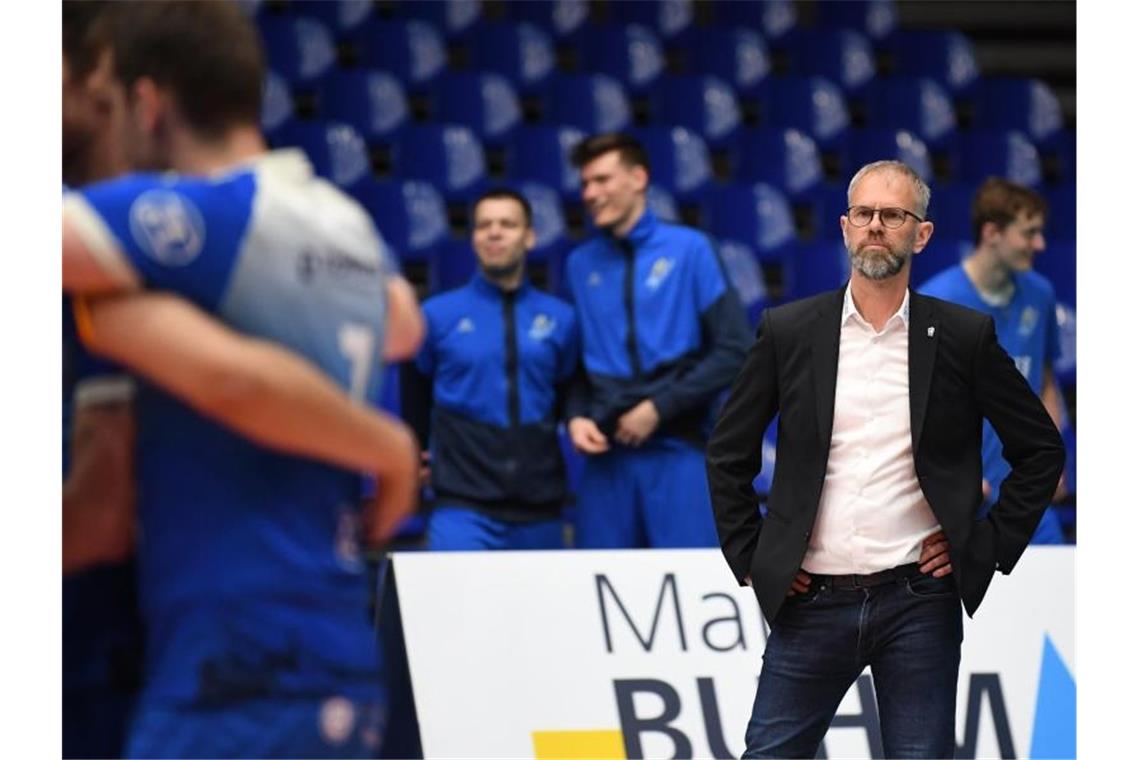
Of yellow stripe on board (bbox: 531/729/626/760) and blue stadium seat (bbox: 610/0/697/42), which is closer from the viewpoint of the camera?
yellow stripe on board (bbox: 531/729/626/760)

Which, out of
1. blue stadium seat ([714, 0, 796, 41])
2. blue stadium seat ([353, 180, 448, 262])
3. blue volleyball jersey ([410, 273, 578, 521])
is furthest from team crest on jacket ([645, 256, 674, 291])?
blue stadium seat ([714, 0, 796, 41])

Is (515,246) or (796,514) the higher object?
(515,246)

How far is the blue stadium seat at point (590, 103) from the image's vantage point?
919 cm

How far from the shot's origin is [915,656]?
11.4 feet

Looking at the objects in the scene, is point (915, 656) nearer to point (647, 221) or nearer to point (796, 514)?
point (796, 514)

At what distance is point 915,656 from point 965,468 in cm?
37

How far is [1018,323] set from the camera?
19.5 feet

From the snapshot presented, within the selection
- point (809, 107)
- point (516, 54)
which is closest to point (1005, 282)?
point (809, 107)

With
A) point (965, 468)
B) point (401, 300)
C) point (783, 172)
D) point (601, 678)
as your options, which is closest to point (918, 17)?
point (783, 172)

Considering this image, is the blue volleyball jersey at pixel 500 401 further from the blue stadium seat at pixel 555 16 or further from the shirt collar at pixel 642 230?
the blue stadium seat at pixel 555 16

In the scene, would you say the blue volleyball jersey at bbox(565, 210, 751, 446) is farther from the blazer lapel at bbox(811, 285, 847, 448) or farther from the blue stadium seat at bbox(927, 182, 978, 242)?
the blue stadium seat at bbox(927, 182, 978, 242)

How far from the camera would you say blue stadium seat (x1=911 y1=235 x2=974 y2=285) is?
27.2ft

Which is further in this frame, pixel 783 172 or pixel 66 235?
pixel 783 172

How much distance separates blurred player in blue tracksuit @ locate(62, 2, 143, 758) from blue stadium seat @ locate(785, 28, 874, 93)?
856cm
